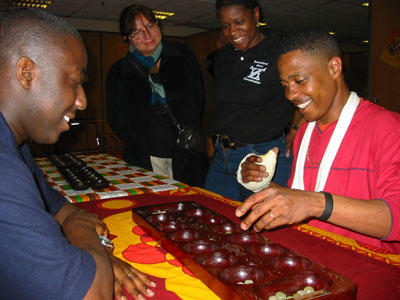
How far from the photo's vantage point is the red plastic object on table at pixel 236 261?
0.72 metres

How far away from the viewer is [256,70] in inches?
72.9

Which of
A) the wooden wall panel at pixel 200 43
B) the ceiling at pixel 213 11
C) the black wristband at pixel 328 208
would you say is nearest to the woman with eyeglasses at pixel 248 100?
the black wristband at pixel 328 208

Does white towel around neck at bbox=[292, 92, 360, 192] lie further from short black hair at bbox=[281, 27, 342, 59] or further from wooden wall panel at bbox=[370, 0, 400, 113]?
wooden wall panel at bbox=[370, 0, 400, 113]

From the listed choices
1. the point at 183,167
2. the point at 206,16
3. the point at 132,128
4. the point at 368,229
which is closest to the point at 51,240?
the point at 368,229

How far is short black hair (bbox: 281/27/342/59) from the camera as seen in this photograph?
4.18 ft

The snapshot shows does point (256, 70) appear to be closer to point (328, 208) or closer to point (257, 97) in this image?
point (257, 97)

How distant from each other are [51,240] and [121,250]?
45cm

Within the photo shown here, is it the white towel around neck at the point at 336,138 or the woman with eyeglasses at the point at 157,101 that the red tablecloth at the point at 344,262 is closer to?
the white towel around neck at the point at 336,138

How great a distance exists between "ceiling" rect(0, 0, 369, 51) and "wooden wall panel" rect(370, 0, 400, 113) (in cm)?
216

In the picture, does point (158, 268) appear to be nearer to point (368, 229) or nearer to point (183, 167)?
point (368, 229)

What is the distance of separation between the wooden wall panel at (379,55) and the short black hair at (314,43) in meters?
4.02

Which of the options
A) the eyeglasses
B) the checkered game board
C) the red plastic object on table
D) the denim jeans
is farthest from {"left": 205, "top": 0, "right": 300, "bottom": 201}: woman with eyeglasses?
the red plastic object on table

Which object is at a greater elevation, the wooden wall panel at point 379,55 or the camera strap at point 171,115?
the wooden wall panel at point 379,55

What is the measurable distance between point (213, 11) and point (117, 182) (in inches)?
251
